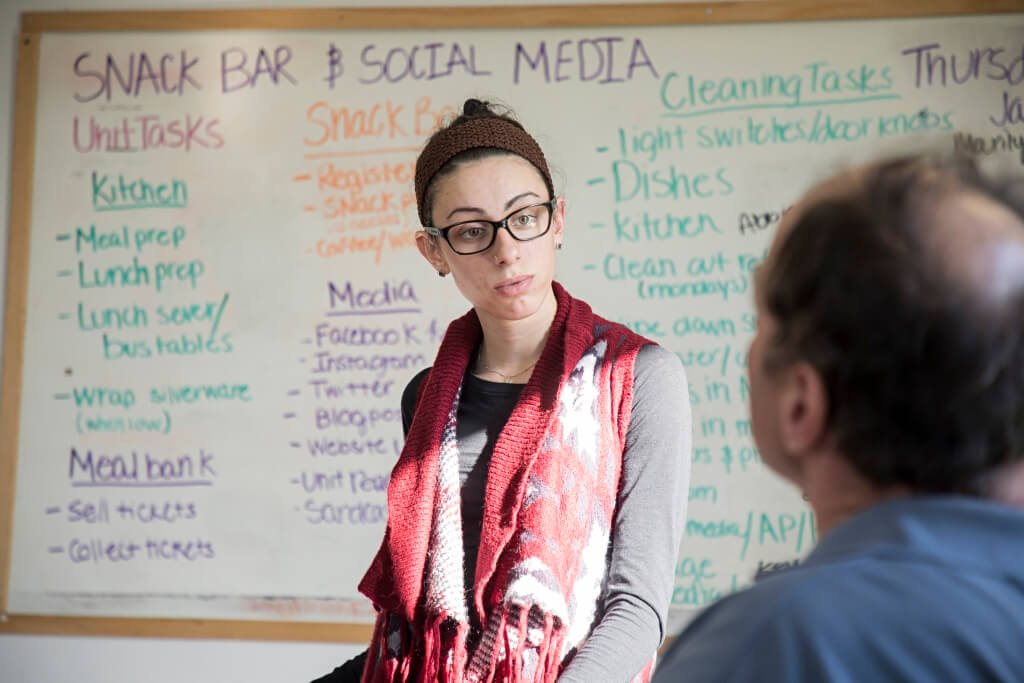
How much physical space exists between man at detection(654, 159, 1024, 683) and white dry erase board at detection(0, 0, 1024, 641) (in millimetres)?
2010

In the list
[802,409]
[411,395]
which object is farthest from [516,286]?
[802,409]

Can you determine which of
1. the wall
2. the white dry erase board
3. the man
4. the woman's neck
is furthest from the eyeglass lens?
the wall

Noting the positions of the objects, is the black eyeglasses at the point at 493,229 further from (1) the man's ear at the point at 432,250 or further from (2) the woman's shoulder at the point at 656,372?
(2) the woman's shoulder at the point at 656,372

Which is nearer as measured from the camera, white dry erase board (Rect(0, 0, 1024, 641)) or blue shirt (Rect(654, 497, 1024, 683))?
blue shirt (Rect(654, 497, 1024, 683))

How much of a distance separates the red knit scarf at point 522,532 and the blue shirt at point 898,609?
25.2 inches

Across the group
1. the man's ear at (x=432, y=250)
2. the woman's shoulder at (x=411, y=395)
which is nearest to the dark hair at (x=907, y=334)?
the man's ear at (x=432, y=250)

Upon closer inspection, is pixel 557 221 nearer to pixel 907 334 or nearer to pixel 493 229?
pixel 493 229

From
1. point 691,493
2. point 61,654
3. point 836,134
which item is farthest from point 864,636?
point 61,654

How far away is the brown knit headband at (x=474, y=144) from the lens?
1.25 meters

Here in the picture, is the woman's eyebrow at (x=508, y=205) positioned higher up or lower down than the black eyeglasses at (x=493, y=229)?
higher up

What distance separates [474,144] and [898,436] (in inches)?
34.7

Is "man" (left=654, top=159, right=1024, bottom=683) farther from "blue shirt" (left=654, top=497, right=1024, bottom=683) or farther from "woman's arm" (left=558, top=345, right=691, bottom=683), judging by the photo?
"woman's arm" (left=558, top=345, right=691, bottom=683)

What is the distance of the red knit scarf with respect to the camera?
42.6 inches

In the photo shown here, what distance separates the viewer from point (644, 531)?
109 centimetres
